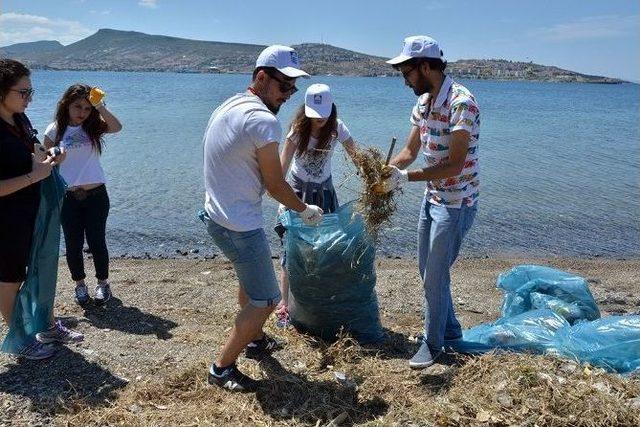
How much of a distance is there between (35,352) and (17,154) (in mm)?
1307

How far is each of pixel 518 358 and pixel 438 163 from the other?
1333 mm

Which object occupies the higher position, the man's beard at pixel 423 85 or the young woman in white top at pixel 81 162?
the man's beard at pixel 423 85

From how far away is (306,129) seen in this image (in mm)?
4438

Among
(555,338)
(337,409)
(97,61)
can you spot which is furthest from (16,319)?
(97,61)

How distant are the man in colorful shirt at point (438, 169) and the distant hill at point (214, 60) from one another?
77.7m

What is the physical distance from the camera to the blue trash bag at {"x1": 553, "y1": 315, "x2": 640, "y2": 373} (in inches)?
148

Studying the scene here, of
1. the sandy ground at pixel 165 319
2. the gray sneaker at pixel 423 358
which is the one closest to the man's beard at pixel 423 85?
the gray sneaker at pixel 423 358

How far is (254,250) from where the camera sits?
129 inches

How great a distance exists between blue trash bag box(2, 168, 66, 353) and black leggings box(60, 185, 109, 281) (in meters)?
0.79

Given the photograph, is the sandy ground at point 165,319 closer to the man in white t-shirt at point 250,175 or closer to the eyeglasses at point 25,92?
the man in white t-shirt at point 250,175

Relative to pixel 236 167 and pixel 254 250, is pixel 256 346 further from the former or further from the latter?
pixel 236 167

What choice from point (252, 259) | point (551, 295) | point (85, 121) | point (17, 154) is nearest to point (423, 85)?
point (252, 259)

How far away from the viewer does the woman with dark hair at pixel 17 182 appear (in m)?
3.57

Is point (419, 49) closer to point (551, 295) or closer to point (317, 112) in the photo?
point (317, 112)
